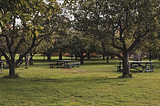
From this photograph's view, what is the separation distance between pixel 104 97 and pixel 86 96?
0.65 metres

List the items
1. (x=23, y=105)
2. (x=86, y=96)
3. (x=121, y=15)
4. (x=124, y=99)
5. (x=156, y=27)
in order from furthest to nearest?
(x=121, y=15), (x=156, y=27), (x=86, y=96), (x=124, y=99), (x=23, y=105)

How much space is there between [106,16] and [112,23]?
584mm

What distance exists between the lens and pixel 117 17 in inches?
465

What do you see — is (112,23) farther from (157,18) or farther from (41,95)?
(41,95)

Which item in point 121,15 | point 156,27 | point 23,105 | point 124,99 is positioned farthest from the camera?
point 121,15

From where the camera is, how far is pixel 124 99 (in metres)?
6.90

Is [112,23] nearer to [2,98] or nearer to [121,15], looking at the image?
[121,15]

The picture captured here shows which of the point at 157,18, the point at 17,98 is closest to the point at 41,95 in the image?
the point at 17,98

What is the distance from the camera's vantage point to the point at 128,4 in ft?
36.6

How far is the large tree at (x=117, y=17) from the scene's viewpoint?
11117mm

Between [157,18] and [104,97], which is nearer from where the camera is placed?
[104,97]

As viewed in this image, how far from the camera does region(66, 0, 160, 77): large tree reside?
11.1 metres

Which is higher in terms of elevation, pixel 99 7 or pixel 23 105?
pixel 99 7

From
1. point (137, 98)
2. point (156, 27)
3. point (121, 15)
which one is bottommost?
point (137, 98)
